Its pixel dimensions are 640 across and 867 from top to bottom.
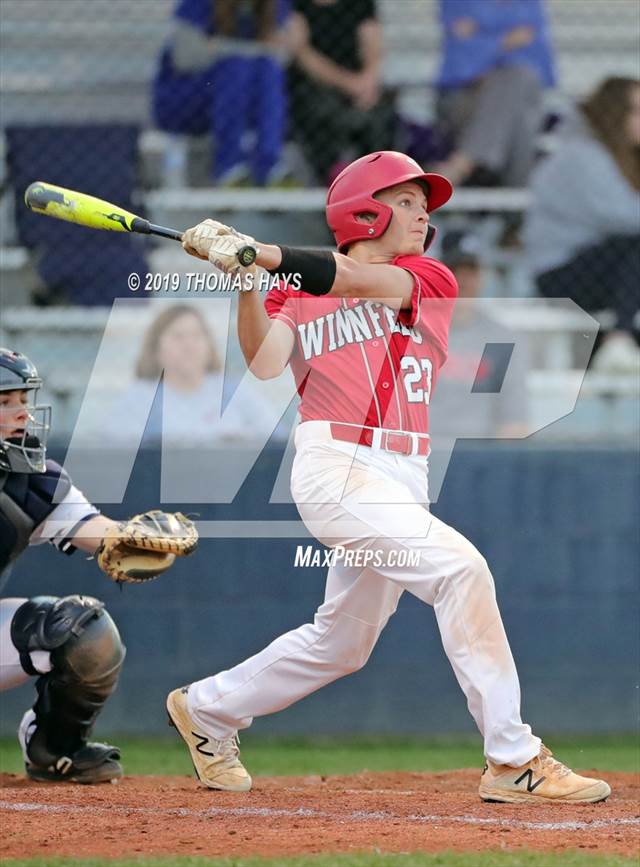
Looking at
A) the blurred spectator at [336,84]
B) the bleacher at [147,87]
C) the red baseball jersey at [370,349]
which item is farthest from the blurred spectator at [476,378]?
the red baseball jersey at [370,349]

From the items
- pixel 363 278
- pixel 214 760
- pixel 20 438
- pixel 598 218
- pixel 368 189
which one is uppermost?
pixel 598 218

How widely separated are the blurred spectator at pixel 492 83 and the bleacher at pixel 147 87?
19 cm

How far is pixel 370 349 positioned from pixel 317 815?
135 centimetres

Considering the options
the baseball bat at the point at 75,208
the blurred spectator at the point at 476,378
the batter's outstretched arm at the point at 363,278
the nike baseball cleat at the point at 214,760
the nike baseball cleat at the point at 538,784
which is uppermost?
the baseball bat at the point at 75,208

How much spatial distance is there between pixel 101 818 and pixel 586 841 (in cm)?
133

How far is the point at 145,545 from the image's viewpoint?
4.49m

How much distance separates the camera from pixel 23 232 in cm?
741

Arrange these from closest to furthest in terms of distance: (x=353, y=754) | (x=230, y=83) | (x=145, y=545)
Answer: (x=145, y=545) < (x=353, y=754) < (x=230, y=83)

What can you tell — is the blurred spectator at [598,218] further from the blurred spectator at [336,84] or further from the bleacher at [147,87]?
the blurred spectator at [336,84]

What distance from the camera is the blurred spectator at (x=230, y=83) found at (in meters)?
7.74

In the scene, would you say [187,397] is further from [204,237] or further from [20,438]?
[204,237]

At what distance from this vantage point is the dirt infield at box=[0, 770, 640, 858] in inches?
136

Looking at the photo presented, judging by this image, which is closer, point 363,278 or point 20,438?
point 363,278

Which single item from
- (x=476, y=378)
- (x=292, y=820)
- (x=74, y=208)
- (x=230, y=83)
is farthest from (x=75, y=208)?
(x=230, y=83)
